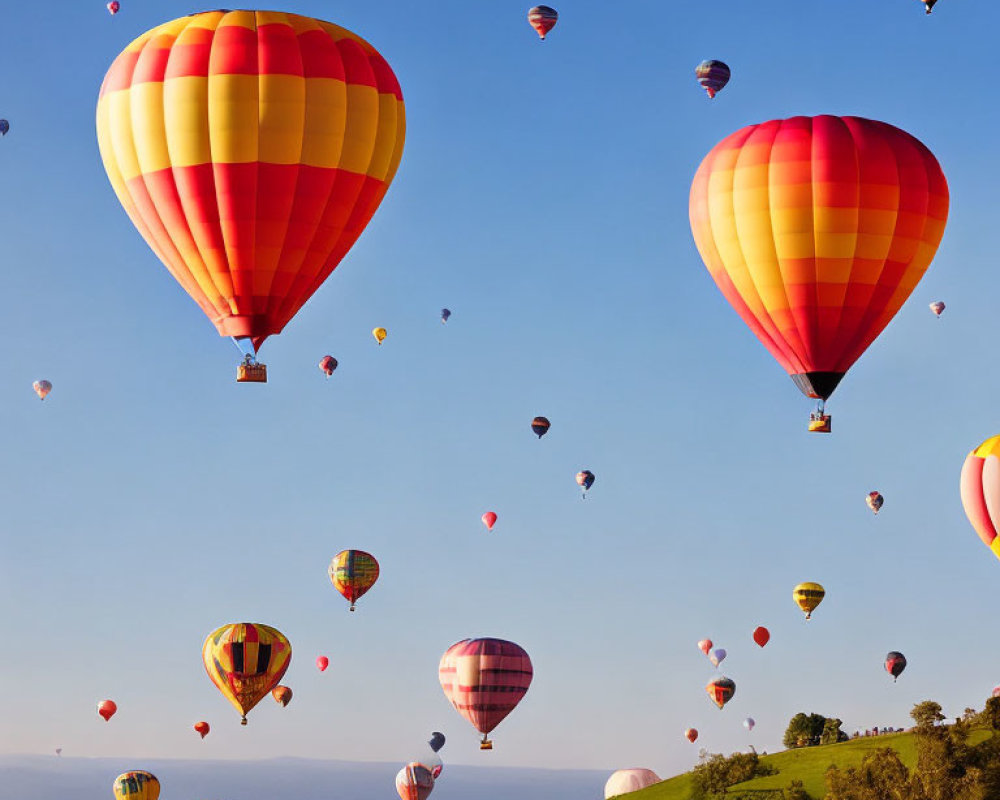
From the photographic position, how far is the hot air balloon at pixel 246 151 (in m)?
47.1

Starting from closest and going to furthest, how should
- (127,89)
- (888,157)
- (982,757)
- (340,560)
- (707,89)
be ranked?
(127,89) → (888,157) → (982,757) → (707,89) → (340,560)

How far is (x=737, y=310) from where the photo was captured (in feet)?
181

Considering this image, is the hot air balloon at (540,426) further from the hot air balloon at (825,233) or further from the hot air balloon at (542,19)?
the hot air balloon at (825,233)

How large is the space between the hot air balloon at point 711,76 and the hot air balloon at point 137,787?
4802 cm

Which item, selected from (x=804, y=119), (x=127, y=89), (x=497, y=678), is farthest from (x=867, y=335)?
(x=497, y=678)

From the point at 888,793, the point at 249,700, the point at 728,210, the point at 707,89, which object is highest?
Answer: the point at 707,89

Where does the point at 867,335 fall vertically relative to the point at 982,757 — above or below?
above

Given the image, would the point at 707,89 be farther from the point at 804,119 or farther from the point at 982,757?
the point at 982,757

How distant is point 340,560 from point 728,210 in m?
32.8

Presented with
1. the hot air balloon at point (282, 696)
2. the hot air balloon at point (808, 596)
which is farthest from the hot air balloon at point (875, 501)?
the hot air balloon at point (282, 696)

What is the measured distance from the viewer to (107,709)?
9731 cm

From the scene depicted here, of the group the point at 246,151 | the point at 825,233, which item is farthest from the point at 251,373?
the point at 825,233

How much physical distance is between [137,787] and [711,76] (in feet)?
161

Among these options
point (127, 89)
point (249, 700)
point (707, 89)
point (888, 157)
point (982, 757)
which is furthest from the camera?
point (249, 700)
